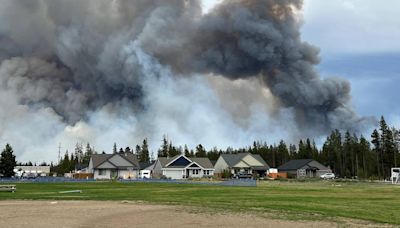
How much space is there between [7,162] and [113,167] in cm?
2368

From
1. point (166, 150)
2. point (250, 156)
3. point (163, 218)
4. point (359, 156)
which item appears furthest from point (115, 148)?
point (163, 218)

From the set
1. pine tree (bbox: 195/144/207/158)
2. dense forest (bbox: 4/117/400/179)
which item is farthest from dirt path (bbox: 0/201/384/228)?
pine tree (bbox: 195/144/207/158)

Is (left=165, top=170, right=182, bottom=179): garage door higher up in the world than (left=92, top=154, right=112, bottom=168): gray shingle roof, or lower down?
lower down

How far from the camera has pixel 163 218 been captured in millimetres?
19031

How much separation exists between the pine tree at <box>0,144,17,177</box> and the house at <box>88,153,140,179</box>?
18021 mm

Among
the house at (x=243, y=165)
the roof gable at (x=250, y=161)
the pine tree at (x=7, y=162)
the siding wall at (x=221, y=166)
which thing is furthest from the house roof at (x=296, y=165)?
the pine tree at (x=7, y=162)

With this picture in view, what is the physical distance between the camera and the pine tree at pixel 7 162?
344 feet

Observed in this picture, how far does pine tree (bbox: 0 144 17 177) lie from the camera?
10487 cm

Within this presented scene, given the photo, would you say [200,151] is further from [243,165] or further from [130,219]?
[130,219]

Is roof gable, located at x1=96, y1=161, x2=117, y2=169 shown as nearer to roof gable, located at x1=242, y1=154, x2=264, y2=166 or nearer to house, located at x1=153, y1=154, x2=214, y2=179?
house, located at x1=153, y1=154, x2=214, y2=179

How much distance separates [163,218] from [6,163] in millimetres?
95931

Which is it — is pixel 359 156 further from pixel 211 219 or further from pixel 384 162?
pixel 211 219

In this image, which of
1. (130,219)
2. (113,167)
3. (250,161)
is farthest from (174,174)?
(130,219)

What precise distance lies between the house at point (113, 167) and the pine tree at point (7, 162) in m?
18.0
